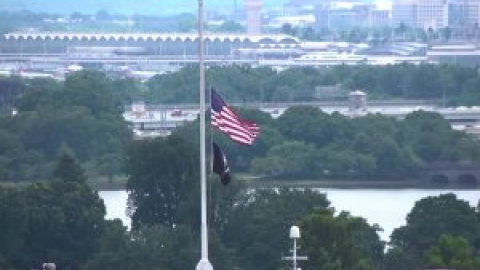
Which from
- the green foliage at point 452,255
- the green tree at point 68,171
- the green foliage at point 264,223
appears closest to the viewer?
the green foliage at point 452,255

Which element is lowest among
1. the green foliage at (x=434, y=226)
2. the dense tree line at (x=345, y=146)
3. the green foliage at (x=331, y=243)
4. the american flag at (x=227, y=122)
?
the dense tree line at (x=345, y=146)

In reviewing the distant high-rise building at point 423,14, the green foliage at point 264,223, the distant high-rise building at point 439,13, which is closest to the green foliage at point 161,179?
the green foliage at point 264,223

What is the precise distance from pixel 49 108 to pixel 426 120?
24.6 feet

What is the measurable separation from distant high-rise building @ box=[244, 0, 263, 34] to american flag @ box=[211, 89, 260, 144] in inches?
3900

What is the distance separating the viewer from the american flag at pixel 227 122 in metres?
19.0

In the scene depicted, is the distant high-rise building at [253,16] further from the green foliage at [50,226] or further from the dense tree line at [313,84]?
the green foliage at [50,226]

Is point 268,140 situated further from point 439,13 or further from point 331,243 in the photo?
point 439,13

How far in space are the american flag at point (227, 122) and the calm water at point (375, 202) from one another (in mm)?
16751

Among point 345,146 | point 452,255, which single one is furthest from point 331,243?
point 345,146

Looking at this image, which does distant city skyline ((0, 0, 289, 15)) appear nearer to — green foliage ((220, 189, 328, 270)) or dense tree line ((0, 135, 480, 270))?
dense tree line ((0, 135, 480, 270))

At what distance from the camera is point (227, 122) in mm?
19156

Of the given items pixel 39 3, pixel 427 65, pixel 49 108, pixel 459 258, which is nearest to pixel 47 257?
pixel 459 258

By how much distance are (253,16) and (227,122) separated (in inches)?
4125

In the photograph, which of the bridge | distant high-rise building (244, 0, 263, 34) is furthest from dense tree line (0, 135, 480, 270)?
distant high-rise building (244, 0, 263, 34)
